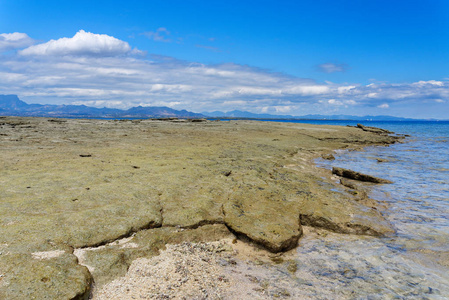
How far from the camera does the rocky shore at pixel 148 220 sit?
19.4 ft

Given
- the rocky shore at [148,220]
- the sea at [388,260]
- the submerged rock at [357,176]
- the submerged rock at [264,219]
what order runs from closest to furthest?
the rocky shore at [148,220] < the sea at [388,260] < the submerged rock at [264,219] < the submerged rock at [357,176]

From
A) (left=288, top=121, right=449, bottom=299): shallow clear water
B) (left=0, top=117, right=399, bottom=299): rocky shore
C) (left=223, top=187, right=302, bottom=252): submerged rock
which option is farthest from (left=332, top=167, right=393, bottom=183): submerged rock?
(left=223, top=187, right=302, bottom=252): submerged rock

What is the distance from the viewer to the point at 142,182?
11633mm

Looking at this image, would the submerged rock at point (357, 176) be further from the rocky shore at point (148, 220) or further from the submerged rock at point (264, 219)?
the submerged rock at point (264, 219)

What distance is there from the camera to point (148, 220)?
8484 mm

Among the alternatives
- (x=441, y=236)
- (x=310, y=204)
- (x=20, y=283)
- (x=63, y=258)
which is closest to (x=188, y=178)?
(x=310, y=204)

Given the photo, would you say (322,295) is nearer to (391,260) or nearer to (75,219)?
(391,260)

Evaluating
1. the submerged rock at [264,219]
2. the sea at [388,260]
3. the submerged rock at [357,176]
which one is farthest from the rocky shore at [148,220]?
the submerged rock at [357,176]

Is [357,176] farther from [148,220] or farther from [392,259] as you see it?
[148,220]

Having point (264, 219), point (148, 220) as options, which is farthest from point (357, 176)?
point (148, 220)

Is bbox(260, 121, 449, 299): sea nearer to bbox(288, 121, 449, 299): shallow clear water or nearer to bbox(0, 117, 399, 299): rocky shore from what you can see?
bbox(288, 121, 449, 299): shallow clear water

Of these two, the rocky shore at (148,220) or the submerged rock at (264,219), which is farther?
the submerged rock at (264,219)

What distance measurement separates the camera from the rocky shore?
5910mm

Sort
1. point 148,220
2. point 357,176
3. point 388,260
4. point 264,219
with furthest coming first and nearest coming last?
point 357,176
point 264,219
point 148,220
point 388,260
